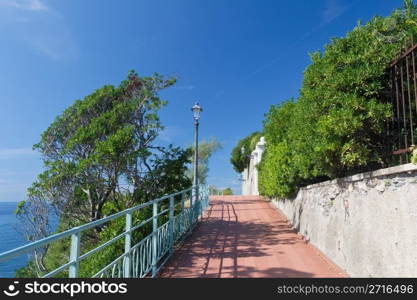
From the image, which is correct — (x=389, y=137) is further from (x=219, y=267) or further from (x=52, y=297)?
(x=52, y=297)

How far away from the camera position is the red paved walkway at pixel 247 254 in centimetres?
427

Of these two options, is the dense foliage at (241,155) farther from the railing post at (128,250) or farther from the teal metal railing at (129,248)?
the railing post at (128,250)

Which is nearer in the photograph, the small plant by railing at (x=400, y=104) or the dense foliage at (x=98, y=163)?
the small plant by railing at (x=400, y=104)

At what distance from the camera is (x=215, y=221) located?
29.7 ft

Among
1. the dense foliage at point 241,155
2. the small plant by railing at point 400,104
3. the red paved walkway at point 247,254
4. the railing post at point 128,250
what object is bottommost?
the red paved walkway at point 247,254

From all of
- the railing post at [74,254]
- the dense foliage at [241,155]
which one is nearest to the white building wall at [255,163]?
the dense foliage at [241,155]

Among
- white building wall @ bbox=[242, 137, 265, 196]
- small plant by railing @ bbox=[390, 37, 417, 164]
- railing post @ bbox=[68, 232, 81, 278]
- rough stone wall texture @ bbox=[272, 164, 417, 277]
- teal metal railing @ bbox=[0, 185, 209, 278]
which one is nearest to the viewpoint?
teal metal railing @ bbox=[0, 185, 209, 278]

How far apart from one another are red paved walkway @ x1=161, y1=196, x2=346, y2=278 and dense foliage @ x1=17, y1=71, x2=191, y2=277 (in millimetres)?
1704

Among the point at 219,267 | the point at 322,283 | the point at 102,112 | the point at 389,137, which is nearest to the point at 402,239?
the point at 322,283

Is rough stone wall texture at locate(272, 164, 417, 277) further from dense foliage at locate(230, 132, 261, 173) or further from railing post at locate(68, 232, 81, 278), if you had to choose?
dense foliage at locate(230, 132, 261, 173)

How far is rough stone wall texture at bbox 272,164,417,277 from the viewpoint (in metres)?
2.60

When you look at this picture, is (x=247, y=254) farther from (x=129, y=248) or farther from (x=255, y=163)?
(x=255, y=163)

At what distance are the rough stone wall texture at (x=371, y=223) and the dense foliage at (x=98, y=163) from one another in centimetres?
373

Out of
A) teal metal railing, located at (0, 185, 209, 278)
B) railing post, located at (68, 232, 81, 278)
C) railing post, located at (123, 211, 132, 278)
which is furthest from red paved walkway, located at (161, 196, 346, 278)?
railing post, located at (68, 232, 81, 278)
